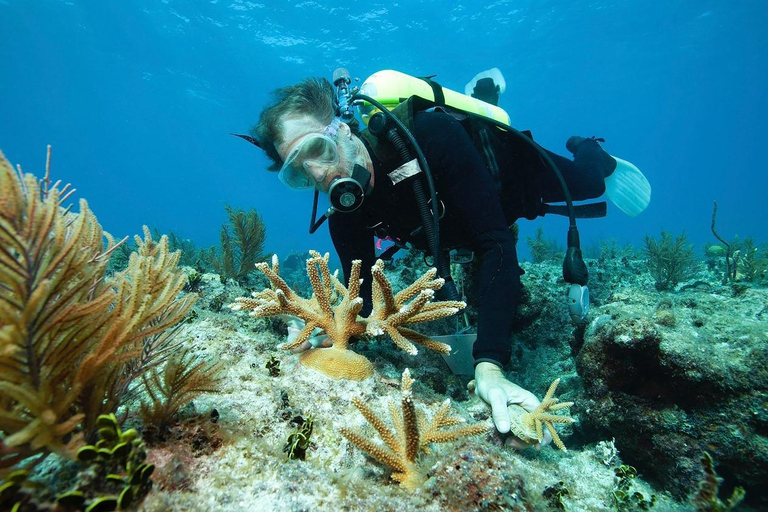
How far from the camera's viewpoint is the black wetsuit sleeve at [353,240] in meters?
4.02

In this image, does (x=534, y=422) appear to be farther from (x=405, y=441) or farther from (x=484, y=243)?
(x=484, y=243)

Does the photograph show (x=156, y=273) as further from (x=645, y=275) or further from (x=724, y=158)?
(x=724, y=158)

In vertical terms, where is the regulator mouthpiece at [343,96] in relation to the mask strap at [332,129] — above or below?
above

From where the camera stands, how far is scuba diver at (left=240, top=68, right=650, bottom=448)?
2971mm

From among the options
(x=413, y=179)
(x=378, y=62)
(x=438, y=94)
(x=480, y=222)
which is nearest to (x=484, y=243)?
(x=480, y=222)

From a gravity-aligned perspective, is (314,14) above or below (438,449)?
above

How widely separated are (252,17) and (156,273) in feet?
151

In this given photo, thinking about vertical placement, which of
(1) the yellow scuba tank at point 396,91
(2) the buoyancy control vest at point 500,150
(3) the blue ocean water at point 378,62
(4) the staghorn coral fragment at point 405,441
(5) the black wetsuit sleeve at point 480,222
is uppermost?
(3) the blue ocean water at point 378,62

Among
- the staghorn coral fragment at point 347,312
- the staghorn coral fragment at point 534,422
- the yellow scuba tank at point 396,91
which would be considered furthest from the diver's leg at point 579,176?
the staghorn coral fragment at point 534,422

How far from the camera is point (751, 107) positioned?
75250 millimetres

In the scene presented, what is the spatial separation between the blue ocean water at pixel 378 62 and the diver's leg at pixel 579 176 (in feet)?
26.3

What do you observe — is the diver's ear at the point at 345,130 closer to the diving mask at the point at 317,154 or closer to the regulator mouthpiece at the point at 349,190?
the diving mask at the point at 317,154

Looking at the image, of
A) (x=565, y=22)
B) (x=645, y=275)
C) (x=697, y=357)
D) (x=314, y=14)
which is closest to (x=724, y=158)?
(x=565, y=22)

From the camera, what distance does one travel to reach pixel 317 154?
345 centimetres
